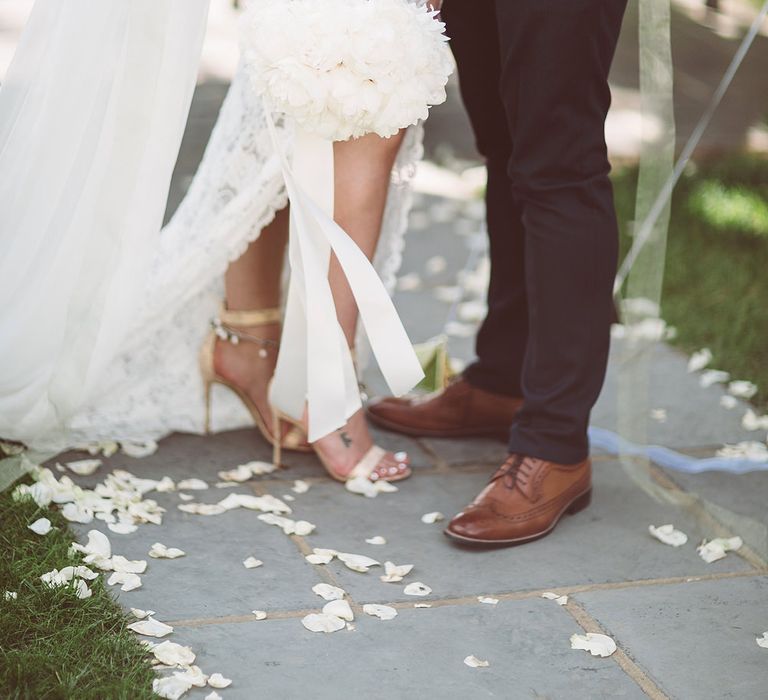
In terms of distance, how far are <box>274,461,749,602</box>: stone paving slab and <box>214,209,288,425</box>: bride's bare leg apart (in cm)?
32

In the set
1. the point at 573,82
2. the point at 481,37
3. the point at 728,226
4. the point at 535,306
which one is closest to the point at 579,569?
the point at 535,306

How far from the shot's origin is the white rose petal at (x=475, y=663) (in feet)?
6.22

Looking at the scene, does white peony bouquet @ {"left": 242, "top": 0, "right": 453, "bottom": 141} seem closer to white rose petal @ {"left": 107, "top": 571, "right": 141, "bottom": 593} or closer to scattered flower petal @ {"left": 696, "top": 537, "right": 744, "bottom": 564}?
white rose petal @ {"left": 107, "top": 571, "right": 141, "bottom": 593}

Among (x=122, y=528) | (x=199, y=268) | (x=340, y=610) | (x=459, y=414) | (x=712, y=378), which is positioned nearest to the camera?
(x=340, y=610)

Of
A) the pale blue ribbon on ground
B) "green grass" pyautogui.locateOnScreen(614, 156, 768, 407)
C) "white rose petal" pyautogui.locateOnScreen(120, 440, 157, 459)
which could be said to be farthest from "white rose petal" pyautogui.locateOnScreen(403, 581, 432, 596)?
"green grass" pyautogui.locateOnScreen(614, 156, 768, 407)

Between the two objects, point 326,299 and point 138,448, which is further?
point 138,448

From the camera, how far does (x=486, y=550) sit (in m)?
2.29

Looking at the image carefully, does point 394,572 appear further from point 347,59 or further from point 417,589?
point 347,59

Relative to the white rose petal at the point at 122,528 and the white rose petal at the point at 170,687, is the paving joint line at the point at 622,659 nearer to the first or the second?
the white rose petal at the point at 170,687

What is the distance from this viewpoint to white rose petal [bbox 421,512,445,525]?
2.39m

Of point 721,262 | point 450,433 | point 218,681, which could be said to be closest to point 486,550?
point 450,433

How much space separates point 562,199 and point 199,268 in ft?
2.80

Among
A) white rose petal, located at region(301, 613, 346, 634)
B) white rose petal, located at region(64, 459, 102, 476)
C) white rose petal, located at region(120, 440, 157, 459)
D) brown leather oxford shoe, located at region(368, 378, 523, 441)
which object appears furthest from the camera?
brown leather oxford shoe, located at region(368, 378, 523, 441)

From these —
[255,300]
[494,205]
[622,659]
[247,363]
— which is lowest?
[622,659]
